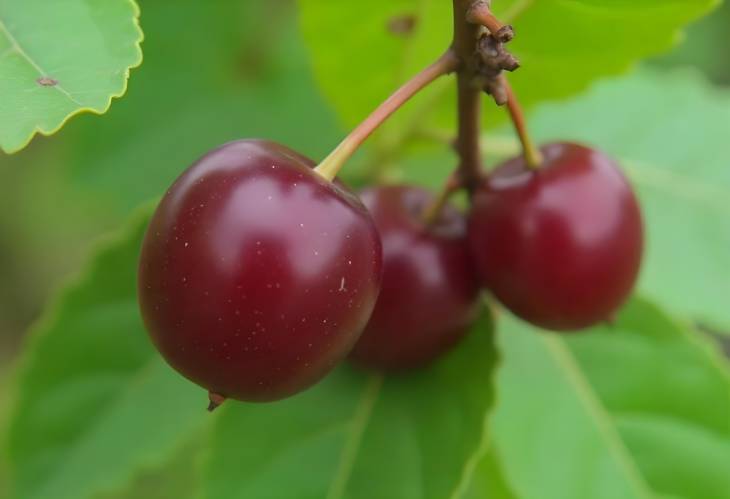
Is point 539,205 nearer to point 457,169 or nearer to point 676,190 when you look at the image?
point 457,169

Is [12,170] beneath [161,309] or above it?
beneath

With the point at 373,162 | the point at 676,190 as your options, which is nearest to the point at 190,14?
the point at 373,162

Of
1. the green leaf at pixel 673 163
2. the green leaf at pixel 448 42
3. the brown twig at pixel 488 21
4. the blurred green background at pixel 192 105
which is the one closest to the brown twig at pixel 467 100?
the brown twig at pixel 488 21

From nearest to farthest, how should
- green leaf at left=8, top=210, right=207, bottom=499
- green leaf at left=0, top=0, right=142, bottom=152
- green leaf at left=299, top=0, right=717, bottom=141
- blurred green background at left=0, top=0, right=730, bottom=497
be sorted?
green leaf at left=0, top=0, right=142, bottom=152
green leaf at left=299, top=0, right=717, bottom=141
green leaf at left=8, top=210, right=207, bottom=499
blurred green background at left=0, top=0, right=730, bottom=497

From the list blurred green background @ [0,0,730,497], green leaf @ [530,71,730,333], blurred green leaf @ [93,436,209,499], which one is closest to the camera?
green leaf @ [530,71,730,333]

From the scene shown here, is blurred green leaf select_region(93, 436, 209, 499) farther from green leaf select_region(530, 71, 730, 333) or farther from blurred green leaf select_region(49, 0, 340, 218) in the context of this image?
green leaf select_region(530, 71, 730, 333)

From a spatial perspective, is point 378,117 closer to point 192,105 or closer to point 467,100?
point 467,100

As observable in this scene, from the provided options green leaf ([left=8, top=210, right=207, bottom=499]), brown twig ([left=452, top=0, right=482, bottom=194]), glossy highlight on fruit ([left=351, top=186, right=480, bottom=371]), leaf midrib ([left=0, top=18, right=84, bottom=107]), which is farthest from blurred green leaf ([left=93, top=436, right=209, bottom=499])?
leaf midrib ([left=0, top=18, right=84, bottom=107])
